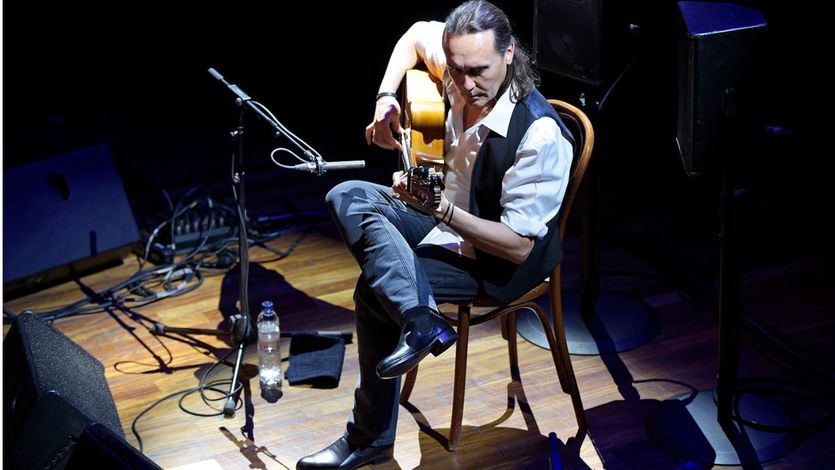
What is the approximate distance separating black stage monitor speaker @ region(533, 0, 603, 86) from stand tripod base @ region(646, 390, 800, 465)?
1.10 m

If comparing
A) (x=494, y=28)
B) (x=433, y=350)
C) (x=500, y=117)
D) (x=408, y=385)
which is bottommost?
(x=408, y=385)

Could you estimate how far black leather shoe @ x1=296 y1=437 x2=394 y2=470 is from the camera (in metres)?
3.15

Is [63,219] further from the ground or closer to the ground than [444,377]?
further from the ground

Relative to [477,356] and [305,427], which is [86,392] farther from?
[477,356]

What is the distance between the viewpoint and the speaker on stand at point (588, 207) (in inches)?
138

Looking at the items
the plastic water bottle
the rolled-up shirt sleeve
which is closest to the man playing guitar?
the rolled-up shirt sleeve

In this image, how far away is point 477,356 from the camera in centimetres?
384

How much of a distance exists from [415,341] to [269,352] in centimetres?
109

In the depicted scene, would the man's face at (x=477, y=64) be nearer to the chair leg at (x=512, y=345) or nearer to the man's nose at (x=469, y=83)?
the man's nose at (x=469, y=83)

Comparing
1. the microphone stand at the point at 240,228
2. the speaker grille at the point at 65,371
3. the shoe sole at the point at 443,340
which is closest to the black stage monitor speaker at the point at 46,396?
the speaker grille at the point at 65,371

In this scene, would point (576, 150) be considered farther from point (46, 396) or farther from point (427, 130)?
point (46, 396)

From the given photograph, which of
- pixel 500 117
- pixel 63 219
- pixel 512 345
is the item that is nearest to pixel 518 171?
pixel 500 117

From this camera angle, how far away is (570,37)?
358cm

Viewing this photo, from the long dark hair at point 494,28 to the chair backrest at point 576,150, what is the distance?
22 centimetres
